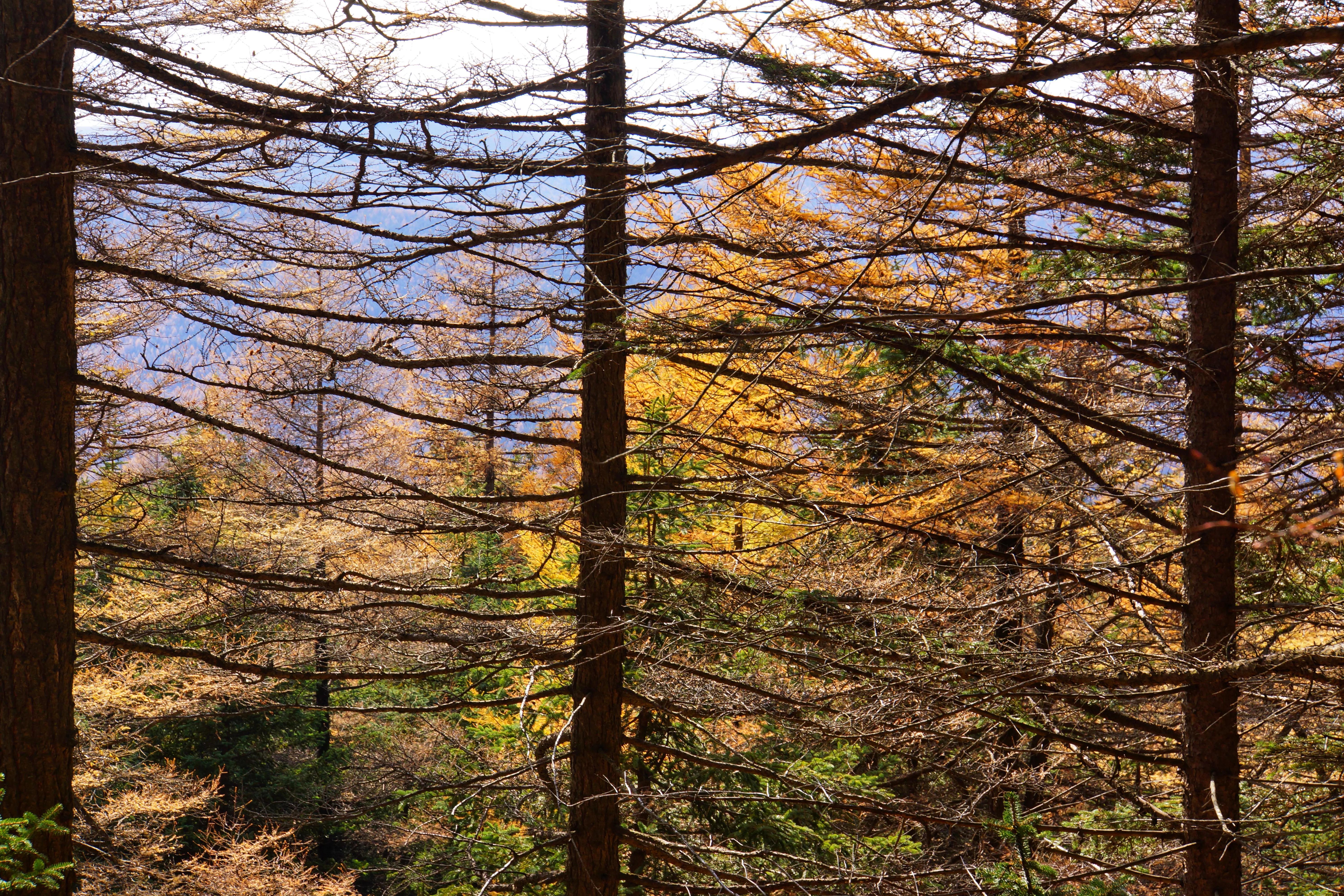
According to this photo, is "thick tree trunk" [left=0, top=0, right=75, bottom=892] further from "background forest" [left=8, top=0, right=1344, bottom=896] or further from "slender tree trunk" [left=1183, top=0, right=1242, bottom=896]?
"slender tree trunk" [left=1183, top=0, right=1242, bottom=896]

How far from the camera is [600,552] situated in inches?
231

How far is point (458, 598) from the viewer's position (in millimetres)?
10164

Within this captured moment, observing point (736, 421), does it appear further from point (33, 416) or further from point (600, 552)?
point (33, 416)

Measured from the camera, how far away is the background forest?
4.64 metres

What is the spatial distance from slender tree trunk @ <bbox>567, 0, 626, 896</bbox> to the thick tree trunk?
3.17 m

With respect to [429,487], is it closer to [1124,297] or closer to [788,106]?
[788,106]

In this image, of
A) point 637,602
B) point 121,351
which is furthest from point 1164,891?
point 121,351

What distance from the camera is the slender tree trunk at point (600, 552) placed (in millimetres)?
5875

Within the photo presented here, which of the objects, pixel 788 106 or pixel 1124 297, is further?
pixel 788 106

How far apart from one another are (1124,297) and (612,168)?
239cm

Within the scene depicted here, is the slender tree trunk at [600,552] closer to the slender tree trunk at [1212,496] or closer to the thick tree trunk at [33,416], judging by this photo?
the thick tree trunk at [33,416]

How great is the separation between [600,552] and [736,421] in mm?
3075

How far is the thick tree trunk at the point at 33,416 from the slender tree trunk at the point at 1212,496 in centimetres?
672

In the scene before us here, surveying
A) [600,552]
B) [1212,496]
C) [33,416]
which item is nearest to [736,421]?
[600,552]
